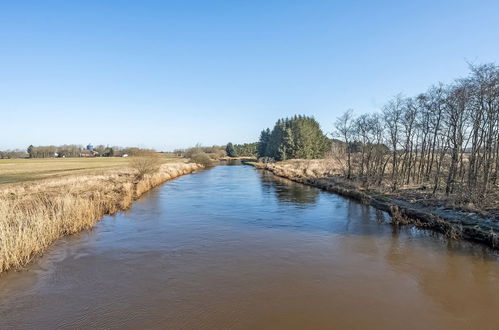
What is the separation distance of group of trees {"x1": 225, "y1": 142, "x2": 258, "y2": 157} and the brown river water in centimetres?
11006

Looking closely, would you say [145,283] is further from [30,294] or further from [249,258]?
[249,258]

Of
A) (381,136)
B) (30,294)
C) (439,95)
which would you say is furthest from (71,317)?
(381,136)

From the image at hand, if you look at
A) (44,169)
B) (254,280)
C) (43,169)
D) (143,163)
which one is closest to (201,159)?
(44,169)

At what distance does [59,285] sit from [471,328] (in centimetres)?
1075

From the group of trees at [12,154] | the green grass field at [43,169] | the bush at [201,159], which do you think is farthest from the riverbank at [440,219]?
the group of trees at [12,154]

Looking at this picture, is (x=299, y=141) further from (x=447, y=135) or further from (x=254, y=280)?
(x=254, y=280)

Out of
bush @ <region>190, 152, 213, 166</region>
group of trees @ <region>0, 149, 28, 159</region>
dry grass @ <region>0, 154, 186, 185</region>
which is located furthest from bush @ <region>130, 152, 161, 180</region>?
group of trees @ <region>0, 149, 28, 159</region>

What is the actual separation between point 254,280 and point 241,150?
11990 cm

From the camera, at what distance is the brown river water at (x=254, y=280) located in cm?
721

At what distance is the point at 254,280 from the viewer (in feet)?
30.5

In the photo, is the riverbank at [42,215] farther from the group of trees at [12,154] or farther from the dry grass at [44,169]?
the group of trees at [12,154]

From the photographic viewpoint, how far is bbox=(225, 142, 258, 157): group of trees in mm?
126125

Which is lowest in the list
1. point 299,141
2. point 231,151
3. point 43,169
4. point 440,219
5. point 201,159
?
point 440,219

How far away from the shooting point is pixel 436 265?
10.5 meters
